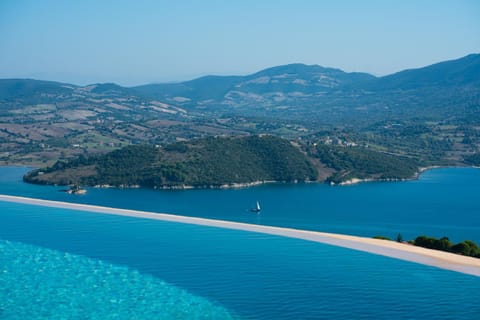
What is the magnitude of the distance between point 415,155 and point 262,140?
25.1 m

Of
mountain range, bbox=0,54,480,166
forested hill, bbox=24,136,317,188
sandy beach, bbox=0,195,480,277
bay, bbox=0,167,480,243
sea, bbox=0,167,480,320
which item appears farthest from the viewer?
mountain range, bbox=0,54,480,166

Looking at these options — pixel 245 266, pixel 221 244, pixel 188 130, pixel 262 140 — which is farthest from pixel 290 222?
pixel 188 130

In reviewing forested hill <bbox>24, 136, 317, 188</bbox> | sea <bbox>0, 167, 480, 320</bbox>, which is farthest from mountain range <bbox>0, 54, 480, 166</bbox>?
sea <bbox>0, 167, 480, 320</bbox>

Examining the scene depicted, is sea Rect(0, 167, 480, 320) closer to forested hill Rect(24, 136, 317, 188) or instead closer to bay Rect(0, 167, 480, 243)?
bay Rect(0, 167, 480, 243)

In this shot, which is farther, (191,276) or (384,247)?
(384,247)

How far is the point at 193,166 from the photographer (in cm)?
6397

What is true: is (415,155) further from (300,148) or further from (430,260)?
(430,260)

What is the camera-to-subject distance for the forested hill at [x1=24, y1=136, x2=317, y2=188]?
61.3 m

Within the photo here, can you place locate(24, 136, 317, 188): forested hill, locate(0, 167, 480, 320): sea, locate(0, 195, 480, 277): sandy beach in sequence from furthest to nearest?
locate(24, 136, 317, 188): forested hill
locate(0, 195, 480, 277): sandy beach
locate(0, 167, 480, 320): sea

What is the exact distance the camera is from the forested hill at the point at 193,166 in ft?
201

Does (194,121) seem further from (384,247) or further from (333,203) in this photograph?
(384,247)

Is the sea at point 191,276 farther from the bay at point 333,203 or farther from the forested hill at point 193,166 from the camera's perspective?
the forested hill at point 193,166

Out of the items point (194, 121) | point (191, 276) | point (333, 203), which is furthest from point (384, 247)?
point (194, 121)

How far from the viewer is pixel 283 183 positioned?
6378cm
